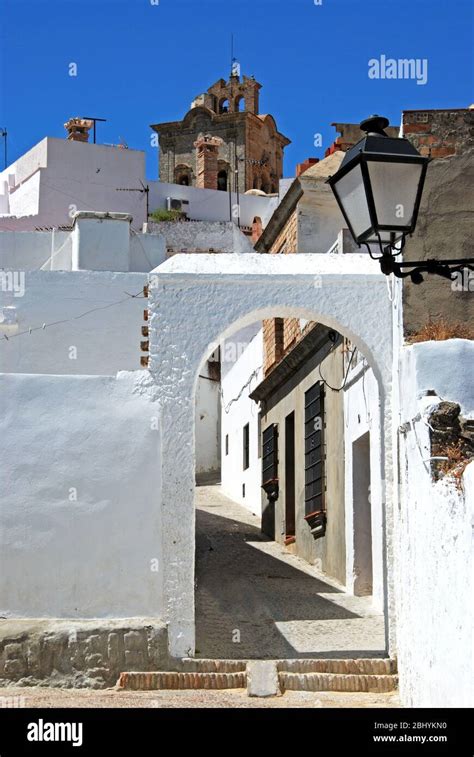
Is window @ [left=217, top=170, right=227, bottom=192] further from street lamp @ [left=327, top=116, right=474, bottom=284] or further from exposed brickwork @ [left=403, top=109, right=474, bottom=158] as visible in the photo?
street lamp @ [left=327, top=116, right=474, bottom=284]

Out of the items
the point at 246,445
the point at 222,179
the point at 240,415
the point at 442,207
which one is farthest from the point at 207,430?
the point at 222,179

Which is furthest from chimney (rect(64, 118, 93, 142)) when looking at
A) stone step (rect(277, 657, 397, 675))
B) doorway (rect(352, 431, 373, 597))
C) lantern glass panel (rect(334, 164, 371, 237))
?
lantern glass panel (rect(334, 164, 371, 237))

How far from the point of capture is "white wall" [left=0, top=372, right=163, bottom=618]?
986cm

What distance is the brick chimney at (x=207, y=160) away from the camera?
41250mm

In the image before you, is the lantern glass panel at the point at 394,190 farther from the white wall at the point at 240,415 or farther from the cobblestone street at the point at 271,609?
the white wall at the point at 240,415

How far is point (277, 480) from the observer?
18156mm

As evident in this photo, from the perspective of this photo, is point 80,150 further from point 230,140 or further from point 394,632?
point 394,632

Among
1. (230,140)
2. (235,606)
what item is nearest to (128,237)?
(235,606)

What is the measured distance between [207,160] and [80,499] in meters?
33.1

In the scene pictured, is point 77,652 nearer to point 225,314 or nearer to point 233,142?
point 225,314

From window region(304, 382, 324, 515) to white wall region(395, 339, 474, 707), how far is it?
17.9ft

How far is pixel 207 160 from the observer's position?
1646 inches

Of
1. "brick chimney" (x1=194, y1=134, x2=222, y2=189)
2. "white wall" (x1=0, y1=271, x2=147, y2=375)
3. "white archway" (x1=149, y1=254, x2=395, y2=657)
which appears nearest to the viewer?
"white archway" (x1=149, y1=254, x2=395, y2=657)
